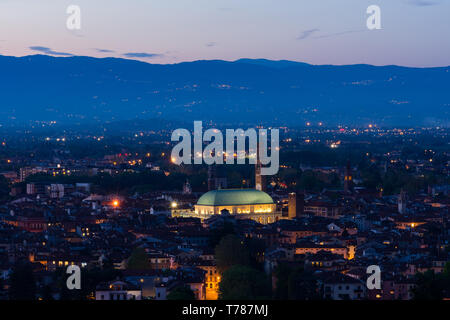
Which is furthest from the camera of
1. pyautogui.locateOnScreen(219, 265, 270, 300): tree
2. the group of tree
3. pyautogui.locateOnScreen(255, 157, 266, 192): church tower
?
pyautogui.locateOnScreen(255, 157, 266, 192): church tower

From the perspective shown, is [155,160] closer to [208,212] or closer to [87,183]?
[87,183]

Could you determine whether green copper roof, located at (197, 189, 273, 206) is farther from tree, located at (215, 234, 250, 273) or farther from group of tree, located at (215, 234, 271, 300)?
tree, located at (215, 234, 250, 273)

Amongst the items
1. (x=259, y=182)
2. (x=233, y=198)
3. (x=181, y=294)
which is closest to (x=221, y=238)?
(x=181, y=294)

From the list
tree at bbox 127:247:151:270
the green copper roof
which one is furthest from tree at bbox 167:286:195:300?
the green copper roof

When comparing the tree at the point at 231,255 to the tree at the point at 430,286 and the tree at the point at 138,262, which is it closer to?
the tree at the point at 138,262
